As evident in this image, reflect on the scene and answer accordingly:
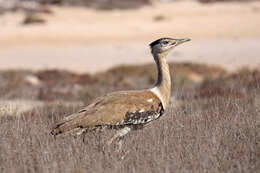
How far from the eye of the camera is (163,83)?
233 inches

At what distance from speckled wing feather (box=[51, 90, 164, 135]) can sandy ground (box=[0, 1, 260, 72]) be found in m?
12.8

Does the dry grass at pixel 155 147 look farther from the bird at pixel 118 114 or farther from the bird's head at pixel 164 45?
the bird's head at pixel 164 45

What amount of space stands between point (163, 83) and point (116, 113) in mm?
674

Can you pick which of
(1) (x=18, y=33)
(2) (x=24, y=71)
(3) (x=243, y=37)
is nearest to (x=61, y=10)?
(1) (x=18, y=33)

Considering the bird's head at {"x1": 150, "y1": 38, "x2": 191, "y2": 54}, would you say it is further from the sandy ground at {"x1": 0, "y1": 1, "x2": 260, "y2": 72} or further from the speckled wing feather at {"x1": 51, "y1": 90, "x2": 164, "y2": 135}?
the sandy ground at {"x1": 0, "y1": 1, "x2": 260, "y2": 72}

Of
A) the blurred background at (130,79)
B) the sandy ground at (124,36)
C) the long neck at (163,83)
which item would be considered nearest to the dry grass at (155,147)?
the blurred background at (130,79)

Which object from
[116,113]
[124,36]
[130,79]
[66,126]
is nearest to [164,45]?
[116,113]

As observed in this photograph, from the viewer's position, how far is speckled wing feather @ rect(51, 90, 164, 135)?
5.44 meters

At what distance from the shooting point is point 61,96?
43.4 ft

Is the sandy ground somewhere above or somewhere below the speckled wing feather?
below

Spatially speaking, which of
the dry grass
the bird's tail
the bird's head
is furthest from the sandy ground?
the bird's tail

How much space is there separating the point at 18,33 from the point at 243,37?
11.1 m

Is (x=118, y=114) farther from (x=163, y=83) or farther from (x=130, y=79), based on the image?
(x=130, y=79)

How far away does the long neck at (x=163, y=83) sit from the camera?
5.84 m
